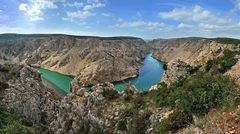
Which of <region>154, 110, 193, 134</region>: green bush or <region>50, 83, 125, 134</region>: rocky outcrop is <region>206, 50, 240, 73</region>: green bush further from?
<region>154, 110, 193, 134</region>: green bush

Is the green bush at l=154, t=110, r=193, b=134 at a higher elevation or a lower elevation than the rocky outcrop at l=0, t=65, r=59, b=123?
higher


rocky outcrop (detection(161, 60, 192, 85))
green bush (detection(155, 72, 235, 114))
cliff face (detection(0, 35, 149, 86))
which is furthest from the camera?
cliff face (detection(0, 35, 149, 86))

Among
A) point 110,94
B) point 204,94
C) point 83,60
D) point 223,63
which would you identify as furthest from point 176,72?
point 83,60

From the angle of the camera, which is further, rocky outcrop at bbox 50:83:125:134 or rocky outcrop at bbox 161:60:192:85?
rocky outcrop at bbox 161:60:192:85

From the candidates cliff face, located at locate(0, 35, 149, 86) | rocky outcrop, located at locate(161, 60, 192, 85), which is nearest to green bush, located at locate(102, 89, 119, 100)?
rocky outcrop, located at locate(161, 60, 192, 85)

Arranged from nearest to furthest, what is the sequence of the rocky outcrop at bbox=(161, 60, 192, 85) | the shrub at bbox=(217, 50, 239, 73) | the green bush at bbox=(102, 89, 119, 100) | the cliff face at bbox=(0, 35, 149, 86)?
the shrub at bbox=(217, 50, 239, 73)
the rocky outcrop at bbox=(161, 60, 192, 85)
the green bush at bbox=(102, 89, 119, 100)
the cliff face at bbox=(0, 35, 149, 86)

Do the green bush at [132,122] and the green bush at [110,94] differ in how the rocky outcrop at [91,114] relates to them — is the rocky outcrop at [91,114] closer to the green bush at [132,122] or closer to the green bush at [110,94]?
the green bush at [110,94]

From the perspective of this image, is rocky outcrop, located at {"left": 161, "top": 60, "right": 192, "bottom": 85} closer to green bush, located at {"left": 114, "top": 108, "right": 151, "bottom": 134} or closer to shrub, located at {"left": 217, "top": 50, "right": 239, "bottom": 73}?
shrub, located at {"left": 217, "top": 50, "right": 239, "bottom": 73}

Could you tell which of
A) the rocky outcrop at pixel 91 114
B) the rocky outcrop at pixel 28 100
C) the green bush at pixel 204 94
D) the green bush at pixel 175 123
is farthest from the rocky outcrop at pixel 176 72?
the rocky outcrop at pixel 28 100

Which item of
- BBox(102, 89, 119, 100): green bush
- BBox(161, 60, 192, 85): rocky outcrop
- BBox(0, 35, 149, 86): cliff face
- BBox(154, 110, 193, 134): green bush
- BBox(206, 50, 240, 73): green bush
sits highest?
BBox(206, 50, 240, 73): green bush

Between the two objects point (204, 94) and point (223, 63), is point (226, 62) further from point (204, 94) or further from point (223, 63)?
point (204, 94)
